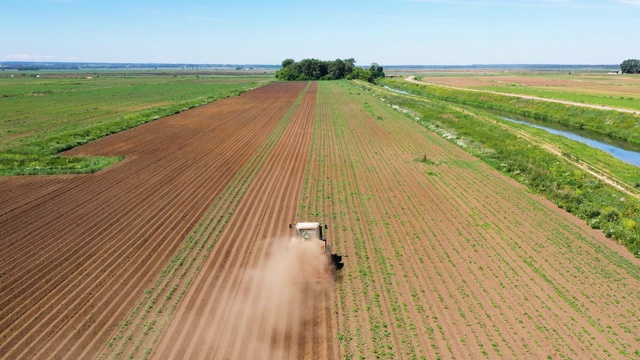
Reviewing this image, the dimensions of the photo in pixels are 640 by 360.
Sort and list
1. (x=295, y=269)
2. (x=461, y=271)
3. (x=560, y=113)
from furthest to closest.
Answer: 1. (x=560, y=113)
2. (x=461, y=271)
3. (x=295, y=269)

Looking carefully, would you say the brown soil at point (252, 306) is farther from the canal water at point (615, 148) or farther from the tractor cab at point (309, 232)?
the canal water at point (615, 148)

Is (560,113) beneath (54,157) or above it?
above

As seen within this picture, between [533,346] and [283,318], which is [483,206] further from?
[283,318]

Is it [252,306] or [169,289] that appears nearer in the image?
[252,306]

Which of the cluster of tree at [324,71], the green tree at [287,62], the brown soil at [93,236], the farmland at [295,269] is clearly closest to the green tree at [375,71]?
the cluster of tree at [324,71]

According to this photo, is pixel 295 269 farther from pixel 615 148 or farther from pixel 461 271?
pixel 615 148

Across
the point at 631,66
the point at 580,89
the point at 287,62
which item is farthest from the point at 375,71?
the point at 631,66

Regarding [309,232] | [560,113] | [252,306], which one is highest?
[560,113]
